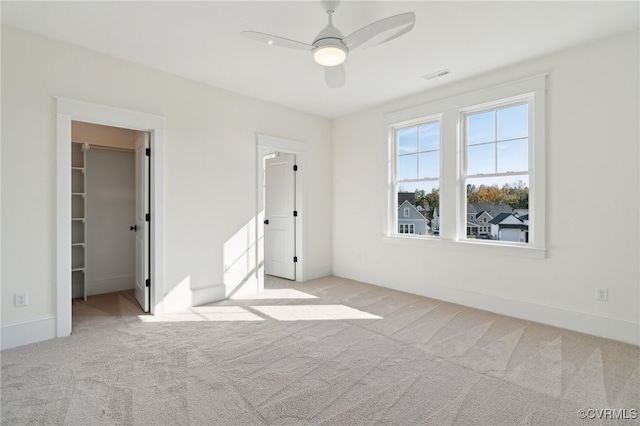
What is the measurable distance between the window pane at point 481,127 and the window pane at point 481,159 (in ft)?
0.28

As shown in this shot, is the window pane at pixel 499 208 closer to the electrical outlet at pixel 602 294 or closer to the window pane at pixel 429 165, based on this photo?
the window pane at pixel 429 165

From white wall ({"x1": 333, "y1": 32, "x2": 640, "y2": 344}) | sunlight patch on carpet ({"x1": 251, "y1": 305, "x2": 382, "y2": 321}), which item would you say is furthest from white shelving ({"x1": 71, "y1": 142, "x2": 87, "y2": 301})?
white wall ({"x1": 333, "y1": 32, "x2": 640, "y2": 344})

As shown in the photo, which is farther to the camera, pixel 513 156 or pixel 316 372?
pixel 513 156

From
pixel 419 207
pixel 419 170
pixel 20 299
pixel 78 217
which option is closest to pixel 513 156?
pixel 419 170

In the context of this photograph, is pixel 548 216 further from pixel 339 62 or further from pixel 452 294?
pixel 339 62

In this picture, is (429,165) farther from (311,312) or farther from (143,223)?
(143,223)

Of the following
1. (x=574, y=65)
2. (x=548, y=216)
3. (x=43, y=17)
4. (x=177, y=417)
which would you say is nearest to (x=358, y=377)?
(x=177, y=417)

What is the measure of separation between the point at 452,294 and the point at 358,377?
7.61 feet

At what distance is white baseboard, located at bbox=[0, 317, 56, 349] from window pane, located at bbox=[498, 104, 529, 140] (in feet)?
16.9

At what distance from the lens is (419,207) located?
469cm

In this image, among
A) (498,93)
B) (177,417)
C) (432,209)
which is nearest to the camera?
(177,417)

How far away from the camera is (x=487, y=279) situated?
12.7 feet

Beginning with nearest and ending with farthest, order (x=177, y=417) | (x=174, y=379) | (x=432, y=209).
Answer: (x=177, y=417)
(x=174, y=379)
(x=432, y=209)

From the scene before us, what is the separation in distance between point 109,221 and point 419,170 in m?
4.55
